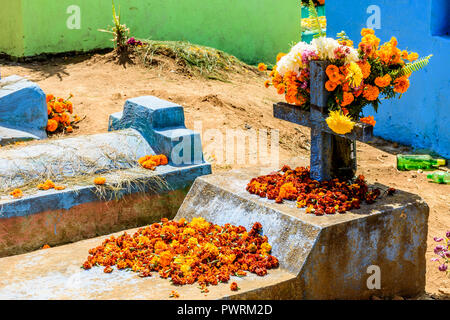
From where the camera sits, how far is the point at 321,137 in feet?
15.3

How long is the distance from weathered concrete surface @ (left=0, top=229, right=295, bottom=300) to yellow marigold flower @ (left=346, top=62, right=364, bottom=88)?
1.46 metres

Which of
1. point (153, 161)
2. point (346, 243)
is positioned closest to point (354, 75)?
point (346, 243)

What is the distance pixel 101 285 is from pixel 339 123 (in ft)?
6.55

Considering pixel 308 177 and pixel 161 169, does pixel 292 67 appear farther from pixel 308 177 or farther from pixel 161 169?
pixel 161 169

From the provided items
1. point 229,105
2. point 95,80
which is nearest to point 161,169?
point 229,105

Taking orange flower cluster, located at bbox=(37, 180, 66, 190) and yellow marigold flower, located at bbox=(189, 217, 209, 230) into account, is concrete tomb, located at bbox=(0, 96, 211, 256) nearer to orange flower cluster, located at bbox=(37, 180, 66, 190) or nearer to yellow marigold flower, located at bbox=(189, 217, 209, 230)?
orange flower cluster, located at bbox=(37, 180, 66, 190)

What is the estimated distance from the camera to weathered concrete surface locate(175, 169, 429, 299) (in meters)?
4.05

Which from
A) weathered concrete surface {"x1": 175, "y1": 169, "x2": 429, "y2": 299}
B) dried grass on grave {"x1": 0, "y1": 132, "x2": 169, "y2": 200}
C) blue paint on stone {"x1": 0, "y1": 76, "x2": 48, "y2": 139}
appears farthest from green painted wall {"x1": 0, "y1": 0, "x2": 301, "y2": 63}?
weathered concrete surface {"x1": 175, "y1": 169, "x2": 429, "y2": 299}

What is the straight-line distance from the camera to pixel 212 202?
500cm

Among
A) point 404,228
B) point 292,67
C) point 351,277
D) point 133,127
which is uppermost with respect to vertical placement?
point 292,67

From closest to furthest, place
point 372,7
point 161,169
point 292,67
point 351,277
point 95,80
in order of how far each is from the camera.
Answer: point 351,277 → point 292,67 → point 161,169 → point 372,7 → point 95,80

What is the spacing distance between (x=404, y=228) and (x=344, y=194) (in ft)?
1.60

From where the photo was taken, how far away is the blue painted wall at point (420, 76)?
27.3 ft

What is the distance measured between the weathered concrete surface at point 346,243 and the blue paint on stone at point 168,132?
122 centimetres
